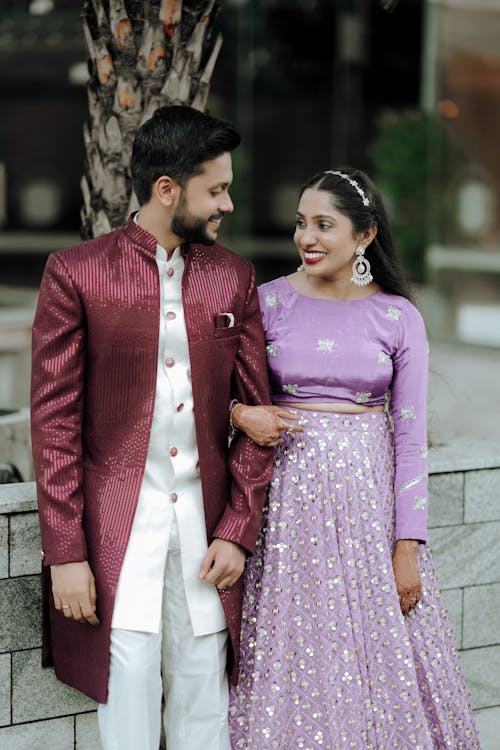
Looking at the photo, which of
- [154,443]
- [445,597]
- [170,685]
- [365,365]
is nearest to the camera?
[154,443]

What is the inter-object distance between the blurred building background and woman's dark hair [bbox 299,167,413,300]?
13.6 feet

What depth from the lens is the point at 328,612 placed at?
8.94ft

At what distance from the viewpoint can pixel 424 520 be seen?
2.80m

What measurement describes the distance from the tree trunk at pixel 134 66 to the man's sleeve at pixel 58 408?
3.75ft

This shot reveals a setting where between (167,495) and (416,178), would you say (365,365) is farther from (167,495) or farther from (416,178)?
(416,178)

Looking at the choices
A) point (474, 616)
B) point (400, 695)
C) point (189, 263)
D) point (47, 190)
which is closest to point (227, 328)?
point (189, 263)

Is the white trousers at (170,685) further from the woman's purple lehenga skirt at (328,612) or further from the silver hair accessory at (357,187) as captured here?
the silver hair accessory at (357,187)

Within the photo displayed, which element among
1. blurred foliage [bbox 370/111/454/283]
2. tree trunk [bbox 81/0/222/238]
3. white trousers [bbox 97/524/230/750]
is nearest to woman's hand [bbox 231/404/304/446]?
white trousers [bbox 97/524/230/750]

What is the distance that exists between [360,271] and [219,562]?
851 mm

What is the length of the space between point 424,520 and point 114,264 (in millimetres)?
1047

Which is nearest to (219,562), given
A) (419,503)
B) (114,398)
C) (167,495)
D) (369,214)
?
(167,495)

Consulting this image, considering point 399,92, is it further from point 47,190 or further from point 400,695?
point 400,695

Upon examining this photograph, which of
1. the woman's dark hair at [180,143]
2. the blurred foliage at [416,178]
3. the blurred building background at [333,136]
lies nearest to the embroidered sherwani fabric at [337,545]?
the woman's dark hair at [180,143]

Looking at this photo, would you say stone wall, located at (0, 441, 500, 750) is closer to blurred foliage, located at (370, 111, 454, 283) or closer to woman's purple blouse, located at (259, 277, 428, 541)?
woman's purple blouse, located at (259, 277, 428, 541)
